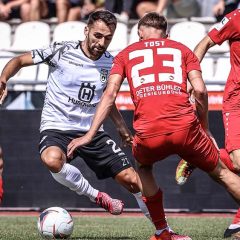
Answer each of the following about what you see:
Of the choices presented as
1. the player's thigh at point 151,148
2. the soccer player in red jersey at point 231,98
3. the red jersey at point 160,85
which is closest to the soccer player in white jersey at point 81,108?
→ the soccer player in red jersey at point 231,98

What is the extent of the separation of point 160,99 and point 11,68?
2127mm

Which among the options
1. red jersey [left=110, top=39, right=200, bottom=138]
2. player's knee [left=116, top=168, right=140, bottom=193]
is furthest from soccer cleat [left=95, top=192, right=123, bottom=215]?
red jersey [left=110, top=39, right=200, bottom=138]

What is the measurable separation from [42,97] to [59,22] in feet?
13.1

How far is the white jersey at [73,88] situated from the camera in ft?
29.1

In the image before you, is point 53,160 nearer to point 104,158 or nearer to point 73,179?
point 73,179

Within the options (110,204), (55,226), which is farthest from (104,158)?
(55,226)

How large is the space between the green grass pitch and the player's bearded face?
192 centimetres

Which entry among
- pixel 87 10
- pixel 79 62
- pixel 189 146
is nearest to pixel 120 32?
pixel 87 10

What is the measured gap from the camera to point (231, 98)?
28.7ft

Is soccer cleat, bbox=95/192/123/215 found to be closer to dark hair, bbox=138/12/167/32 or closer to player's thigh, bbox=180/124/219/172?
player's thigh, bbox=180/124/219/172

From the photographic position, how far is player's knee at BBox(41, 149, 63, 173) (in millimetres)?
8414

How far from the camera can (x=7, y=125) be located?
12.4 meters

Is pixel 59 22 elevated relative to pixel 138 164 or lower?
lower

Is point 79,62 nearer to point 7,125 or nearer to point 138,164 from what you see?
point 138,164
